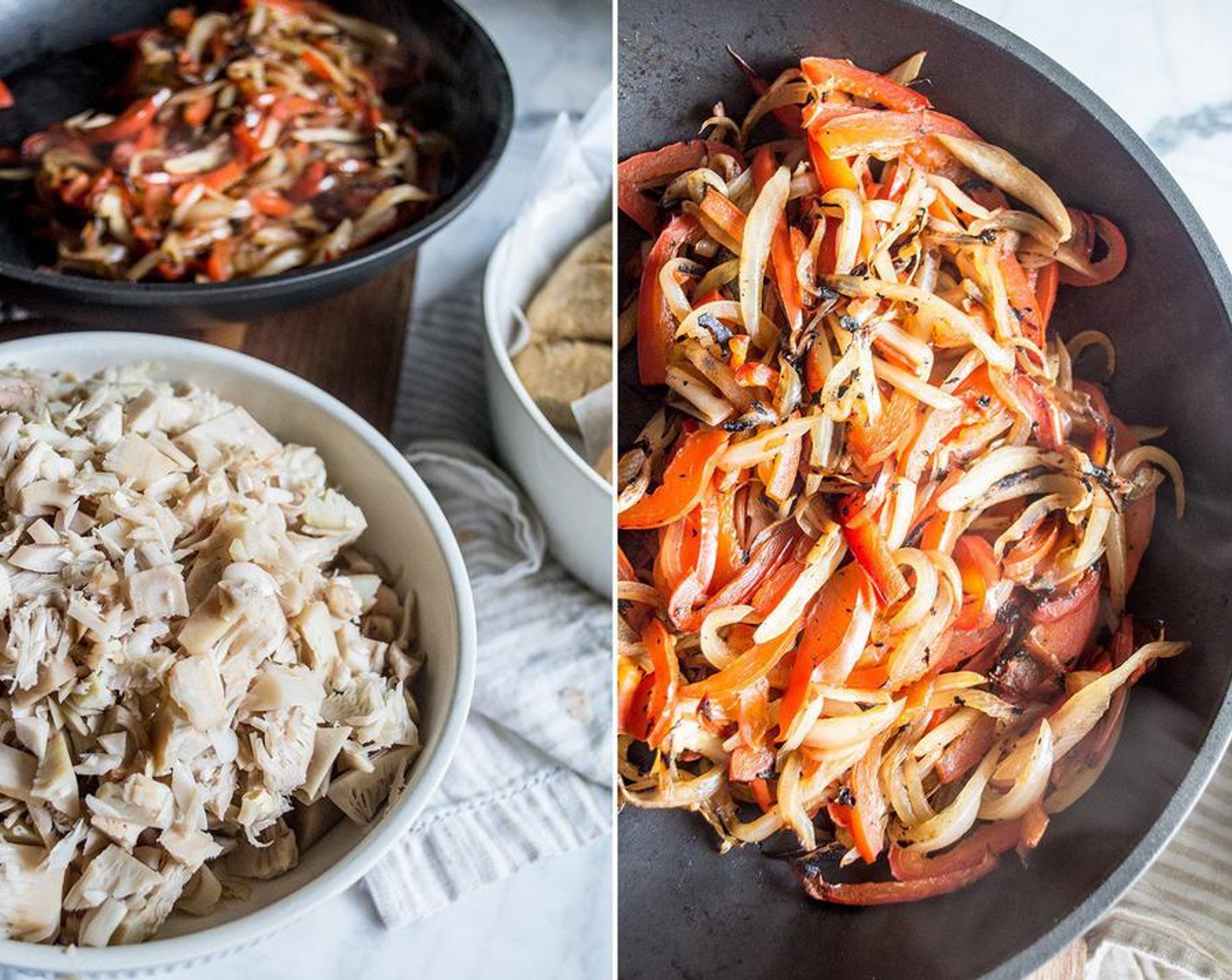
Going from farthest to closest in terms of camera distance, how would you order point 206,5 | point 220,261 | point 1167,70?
point 206,5, point 220,261, point 1167,70

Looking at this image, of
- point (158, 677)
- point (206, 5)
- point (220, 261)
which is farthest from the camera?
point (206, 5)

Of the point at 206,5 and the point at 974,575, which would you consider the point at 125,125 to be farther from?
the point at 974,575

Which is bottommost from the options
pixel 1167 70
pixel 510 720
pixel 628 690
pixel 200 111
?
pixel 510 720

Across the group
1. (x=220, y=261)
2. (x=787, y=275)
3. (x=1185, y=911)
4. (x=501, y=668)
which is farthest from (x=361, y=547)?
(x=1185, y=911)

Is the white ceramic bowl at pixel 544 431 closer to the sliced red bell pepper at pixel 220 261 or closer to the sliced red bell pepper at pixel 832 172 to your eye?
the sliced red bell pepper at pixel 220 261

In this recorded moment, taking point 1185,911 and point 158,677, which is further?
point 158,677

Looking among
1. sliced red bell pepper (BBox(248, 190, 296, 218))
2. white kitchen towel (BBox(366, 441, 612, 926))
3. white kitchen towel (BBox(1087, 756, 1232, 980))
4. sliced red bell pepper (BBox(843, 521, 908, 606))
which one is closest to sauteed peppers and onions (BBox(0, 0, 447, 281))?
sliced red bell pepper (BBox(248, 190, 296, 218))
